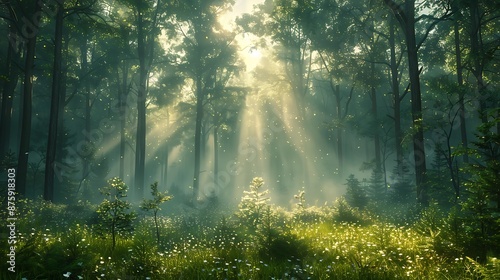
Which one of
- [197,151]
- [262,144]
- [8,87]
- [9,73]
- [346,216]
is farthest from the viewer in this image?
[262,144]

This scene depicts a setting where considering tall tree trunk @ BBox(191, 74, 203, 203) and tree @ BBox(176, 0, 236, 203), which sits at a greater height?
tree @ BBox(176, 0, 236, 203)

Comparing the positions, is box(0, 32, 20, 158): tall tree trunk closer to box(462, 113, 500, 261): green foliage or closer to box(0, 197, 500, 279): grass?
box(0, 197, 500, 279): grass

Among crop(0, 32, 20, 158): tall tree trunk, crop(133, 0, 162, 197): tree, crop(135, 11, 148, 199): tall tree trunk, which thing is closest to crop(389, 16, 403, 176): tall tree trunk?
crop(133, 0, 162, 197): tree

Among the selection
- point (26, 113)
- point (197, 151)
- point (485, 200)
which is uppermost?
point (26, 113)

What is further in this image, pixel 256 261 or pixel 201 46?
pixel 201 46

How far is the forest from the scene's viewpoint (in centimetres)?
554

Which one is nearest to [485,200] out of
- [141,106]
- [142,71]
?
[142,71]

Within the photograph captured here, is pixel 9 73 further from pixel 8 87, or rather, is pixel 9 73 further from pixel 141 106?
pixel 141 106

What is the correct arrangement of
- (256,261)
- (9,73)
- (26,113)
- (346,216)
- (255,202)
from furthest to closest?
(9,73) < (26,113) < (346,216) < (255,202) < (256,261)

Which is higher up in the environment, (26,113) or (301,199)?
(26,113)

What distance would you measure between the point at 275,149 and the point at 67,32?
20598 mm

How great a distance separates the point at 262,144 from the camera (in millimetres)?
36125

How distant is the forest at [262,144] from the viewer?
18.2ft

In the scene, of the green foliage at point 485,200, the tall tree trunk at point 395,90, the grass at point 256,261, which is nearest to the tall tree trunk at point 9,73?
the grass at point 256,261
